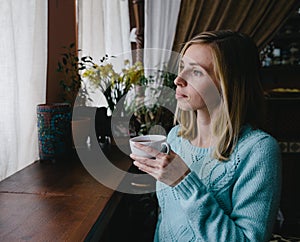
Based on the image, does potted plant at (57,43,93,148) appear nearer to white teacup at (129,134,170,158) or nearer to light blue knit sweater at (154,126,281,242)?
white teacup at (129,134,170,158)

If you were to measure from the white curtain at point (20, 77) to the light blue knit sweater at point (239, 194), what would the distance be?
679 mm

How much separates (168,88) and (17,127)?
Result: 3.05 feet

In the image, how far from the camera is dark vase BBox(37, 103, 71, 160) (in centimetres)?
136

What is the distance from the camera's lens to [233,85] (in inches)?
35.9

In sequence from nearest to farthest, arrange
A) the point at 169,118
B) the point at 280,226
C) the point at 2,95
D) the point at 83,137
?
1. the point at 2,95
2. the point at 83,137
3. the point at 169,118
4. the point at 280,226

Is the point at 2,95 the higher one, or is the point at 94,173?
the point at 2,95

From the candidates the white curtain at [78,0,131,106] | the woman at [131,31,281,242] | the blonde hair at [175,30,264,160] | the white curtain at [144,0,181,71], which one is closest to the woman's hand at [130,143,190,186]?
the woman at [131,31,281,242]

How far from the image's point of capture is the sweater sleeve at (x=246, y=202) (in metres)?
0.84

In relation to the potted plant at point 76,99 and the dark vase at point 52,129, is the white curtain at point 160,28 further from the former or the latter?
the dark vase at point 52,129

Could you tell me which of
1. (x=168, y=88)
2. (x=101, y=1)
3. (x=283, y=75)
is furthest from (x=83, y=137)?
(x=283, y=75)

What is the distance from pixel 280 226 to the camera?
2479 millimetres

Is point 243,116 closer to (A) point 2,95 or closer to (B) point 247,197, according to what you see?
(B) point 247,197

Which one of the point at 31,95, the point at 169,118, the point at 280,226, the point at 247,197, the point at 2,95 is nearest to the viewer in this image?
the point at 247,197

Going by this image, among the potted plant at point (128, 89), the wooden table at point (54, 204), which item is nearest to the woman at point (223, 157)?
the wooden table at point (54, 204)
